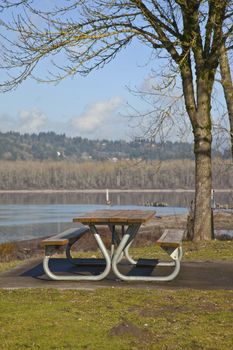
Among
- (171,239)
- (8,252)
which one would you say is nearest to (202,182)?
(171,239)

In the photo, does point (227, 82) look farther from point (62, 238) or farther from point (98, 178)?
point (98, 178)

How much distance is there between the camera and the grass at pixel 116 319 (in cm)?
474

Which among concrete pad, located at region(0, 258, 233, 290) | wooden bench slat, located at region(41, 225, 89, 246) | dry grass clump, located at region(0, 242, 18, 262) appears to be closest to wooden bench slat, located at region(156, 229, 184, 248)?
concrete pad, located at region(0, 258, 233, 290)

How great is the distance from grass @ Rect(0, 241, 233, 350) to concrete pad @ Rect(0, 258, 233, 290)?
0.39m

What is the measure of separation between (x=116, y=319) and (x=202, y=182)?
7169 millimetres

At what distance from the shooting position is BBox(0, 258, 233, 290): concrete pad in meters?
7.31

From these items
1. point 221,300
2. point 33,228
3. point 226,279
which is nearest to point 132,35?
point 226,279

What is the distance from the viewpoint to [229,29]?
1198cm

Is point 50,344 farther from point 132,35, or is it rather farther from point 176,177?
point 176,177

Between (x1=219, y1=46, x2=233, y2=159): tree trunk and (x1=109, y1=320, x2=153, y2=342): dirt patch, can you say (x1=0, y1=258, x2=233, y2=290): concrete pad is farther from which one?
(x1=219, y1=46, x2=233, y2=159): tree trunk

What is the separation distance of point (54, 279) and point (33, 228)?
33.2m

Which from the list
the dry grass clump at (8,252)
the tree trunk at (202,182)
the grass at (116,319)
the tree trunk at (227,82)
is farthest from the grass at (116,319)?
the dry grass clump at (8,252)

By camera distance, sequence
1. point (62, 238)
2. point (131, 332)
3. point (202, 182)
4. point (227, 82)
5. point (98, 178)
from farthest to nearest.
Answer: point (98, 178)
point (227, 82)
point (202, 182)
point (62, 238)
point (131, 332)

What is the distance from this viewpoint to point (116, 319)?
549cm
